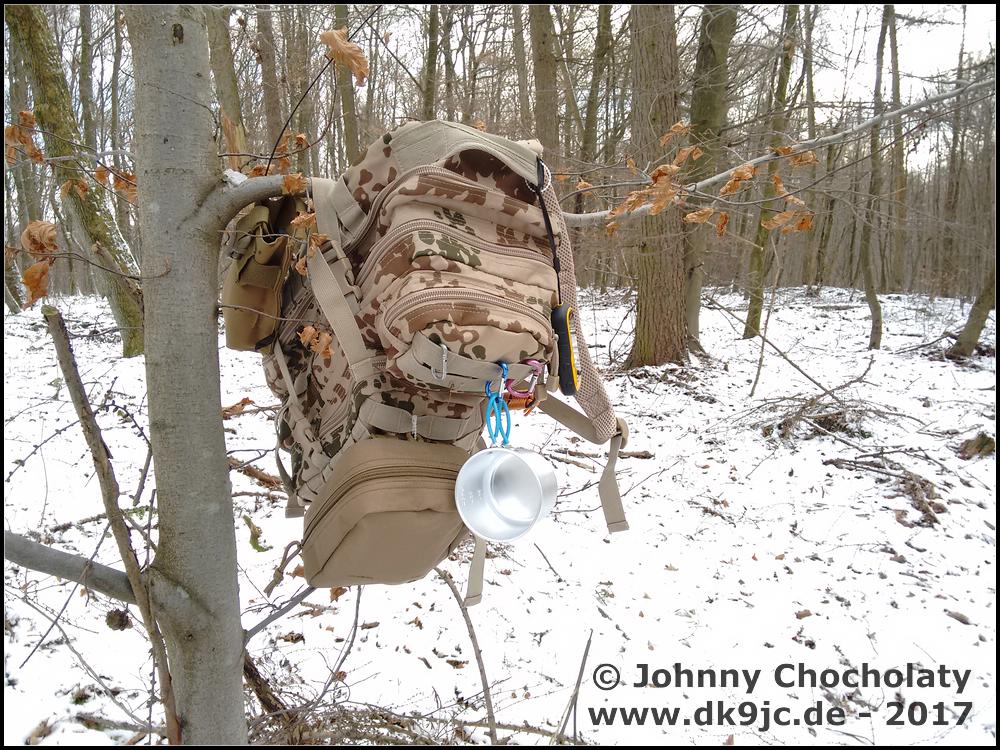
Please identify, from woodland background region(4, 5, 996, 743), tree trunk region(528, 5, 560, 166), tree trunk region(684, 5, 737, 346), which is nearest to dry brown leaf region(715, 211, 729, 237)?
woodland background region(4, 5, 996, 743)

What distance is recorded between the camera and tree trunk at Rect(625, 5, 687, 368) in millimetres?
6176

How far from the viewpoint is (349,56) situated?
119 cm

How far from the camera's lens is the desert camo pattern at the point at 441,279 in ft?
3.45

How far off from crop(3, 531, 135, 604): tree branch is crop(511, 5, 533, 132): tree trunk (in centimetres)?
709

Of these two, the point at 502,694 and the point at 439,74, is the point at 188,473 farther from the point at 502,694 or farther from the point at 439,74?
the point at 439,74

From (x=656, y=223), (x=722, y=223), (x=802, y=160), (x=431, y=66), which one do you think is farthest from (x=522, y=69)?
(x=722, y=223)

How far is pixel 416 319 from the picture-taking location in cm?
104

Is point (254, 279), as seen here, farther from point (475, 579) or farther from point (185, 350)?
point (475, 579)

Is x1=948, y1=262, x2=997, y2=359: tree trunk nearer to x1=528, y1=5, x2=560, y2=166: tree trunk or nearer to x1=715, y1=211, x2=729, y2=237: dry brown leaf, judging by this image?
x1=528, y1=5, x2=560, y2=166: tree trunk

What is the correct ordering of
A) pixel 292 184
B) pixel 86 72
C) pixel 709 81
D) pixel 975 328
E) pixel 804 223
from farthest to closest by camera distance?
pixel 86 72 → pixel 975 328 → pixel 709 81 → pixel 804 223 → pixel 292 184

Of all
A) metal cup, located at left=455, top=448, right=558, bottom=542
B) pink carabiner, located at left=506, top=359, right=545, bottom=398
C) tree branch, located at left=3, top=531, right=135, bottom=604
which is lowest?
tree branch, located at left=3, top=531, right=135, bottom=604

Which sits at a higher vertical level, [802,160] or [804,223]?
[802,160]

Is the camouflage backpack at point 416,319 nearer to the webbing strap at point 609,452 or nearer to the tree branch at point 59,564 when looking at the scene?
the webbing strap at point 609,452

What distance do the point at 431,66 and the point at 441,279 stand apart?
929 cm
